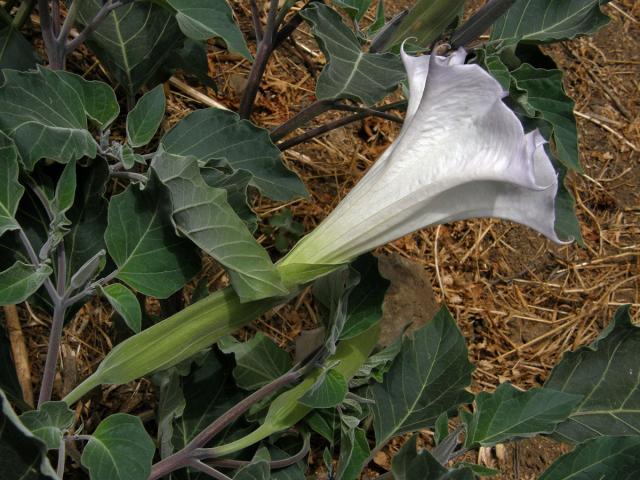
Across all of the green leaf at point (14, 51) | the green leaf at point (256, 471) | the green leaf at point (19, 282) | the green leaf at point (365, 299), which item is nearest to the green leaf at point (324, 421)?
the green leaf at point (365, 299)

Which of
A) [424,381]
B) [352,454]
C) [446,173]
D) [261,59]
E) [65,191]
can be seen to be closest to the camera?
[446,173]

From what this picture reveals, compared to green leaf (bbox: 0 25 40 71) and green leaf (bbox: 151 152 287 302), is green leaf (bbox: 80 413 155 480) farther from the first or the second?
green leaf (bbox: 0 25 40 71)

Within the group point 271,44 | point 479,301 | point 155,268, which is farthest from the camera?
point 479,301

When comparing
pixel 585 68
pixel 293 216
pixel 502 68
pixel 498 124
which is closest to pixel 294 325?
pixel 293 216

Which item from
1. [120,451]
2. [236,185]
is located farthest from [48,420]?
[236,185]

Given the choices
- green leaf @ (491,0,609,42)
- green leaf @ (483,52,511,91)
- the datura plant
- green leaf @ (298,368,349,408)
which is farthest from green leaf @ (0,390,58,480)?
green leaf @ (491,0,609,42)

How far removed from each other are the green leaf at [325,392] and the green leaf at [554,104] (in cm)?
45

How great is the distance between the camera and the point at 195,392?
1117mm

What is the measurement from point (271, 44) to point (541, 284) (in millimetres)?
850

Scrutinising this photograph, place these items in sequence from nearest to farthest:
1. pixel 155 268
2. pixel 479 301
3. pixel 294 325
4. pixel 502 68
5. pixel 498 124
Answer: pixel 498 124 < pixel 155 268 < pixel 502 68 < pixel 294 325 < pixel 479 301

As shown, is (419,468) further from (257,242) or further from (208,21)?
(208,21)

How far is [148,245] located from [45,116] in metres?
0.20

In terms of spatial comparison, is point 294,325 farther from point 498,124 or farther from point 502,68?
point 498,124

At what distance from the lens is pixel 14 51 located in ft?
3.76
